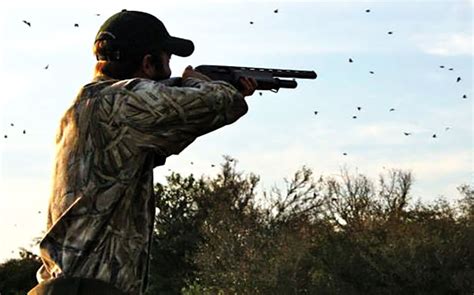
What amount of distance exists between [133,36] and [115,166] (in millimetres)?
641

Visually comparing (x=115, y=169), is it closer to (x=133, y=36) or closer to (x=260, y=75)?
(x=133, y=36)

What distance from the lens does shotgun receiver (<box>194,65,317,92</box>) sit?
549cm

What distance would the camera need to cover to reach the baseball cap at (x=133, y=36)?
513cm

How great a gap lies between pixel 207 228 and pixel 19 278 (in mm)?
10983

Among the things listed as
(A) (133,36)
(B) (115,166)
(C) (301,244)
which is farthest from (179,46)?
(C) (301,244)

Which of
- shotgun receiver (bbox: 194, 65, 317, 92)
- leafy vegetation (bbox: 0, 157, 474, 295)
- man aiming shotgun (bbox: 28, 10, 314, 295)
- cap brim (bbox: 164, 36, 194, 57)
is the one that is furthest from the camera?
leafy vegetation (bbox: 0, 157, 474, 295)

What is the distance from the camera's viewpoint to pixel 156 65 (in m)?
5.23

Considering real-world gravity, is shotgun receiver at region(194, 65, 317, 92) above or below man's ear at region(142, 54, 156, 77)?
above

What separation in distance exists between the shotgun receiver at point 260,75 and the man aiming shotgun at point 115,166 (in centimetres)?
35

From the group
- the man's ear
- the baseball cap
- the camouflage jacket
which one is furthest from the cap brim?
the camouflage jacket

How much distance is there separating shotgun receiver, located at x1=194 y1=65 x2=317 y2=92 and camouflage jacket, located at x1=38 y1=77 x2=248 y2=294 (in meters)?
0.40

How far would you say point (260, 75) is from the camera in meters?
5.92

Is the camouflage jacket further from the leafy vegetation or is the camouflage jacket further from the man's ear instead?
the leafy vegetation

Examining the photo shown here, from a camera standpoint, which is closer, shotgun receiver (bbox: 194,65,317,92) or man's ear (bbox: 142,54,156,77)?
man's ear (bbox: 142,54,156,77)
